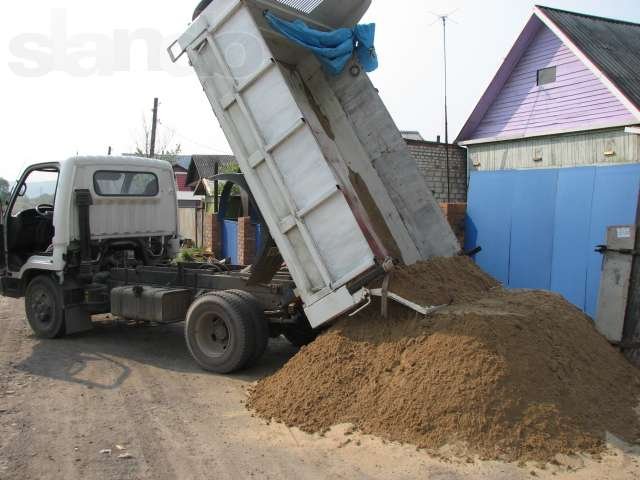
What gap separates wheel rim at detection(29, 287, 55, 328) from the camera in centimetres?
775

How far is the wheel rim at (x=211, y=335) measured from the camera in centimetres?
617

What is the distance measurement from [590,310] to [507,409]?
4.96 meters

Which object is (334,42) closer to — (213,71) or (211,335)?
(213,71)

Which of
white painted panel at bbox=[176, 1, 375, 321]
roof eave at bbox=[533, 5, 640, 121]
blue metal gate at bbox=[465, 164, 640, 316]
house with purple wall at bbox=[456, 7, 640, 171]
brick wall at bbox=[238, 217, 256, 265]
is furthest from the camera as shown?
house with purple wall at bbox=[456, 7, 640, 171]

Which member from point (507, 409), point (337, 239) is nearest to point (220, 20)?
point (337, 239)

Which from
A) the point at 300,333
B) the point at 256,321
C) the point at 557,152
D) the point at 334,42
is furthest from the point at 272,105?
the point at 557,152

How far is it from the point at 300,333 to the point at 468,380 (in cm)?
293

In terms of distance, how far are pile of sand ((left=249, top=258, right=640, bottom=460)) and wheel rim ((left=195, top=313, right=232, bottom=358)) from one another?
1046mm

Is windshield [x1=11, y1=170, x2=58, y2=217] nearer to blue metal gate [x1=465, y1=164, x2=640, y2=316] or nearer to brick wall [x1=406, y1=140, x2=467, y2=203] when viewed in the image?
blue metal gate [x1=465, y1=164, x2=640, y2=316]

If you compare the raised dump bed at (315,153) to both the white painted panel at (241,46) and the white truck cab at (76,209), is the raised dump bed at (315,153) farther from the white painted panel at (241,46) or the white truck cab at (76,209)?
the white truck cab at (76,209)

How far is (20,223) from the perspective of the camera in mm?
8195

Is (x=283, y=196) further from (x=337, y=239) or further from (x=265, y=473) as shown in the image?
(x=265, y=473)

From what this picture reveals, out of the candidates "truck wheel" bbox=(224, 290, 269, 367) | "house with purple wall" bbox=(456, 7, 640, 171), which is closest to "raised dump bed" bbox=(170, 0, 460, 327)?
"truck wheel" bbox=(224, 290, 269, 367)

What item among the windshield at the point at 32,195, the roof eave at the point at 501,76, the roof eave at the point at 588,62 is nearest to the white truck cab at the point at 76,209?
the windshield at the point at 32,195
